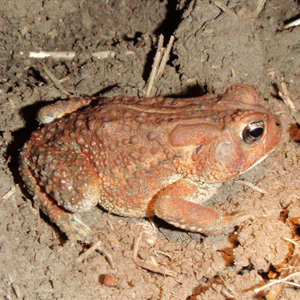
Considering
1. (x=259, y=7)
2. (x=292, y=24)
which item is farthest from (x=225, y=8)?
(x=292, y=24)

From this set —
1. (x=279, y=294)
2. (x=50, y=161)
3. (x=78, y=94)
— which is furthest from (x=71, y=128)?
(x=279, y=294)

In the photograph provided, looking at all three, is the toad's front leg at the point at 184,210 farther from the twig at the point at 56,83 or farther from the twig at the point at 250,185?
the twig at the point at 56,83

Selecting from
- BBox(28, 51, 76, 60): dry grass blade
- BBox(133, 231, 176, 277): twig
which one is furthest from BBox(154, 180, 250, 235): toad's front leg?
BBox(28, 51, 76, 60): dry grass blade

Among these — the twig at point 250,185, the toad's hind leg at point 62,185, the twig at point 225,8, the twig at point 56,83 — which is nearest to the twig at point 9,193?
the toad's hind leg at point 62,185

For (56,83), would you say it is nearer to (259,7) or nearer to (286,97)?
(259,7)

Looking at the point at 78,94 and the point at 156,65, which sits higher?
the point at 156,65

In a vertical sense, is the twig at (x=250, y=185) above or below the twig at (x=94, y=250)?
above

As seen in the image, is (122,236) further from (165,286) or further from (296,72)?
(296,72)

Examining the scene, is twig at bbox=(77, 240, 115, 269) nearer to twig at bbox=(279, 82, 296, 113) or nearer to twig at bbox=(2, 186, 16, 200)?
twig at bbox=(2, 186, 16, 200)
